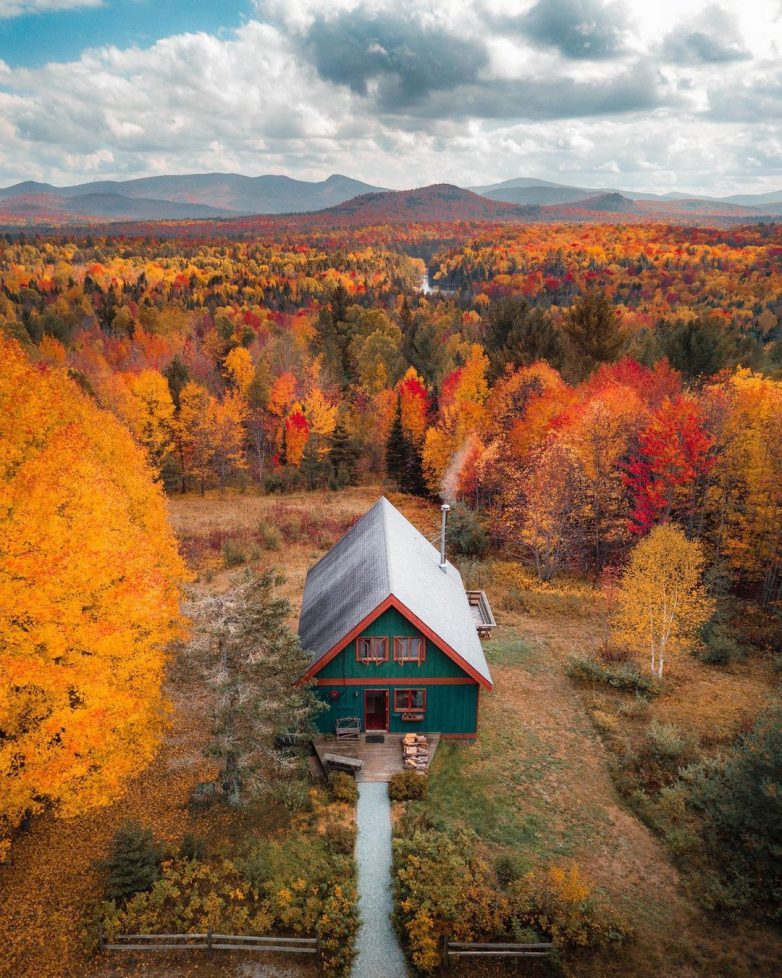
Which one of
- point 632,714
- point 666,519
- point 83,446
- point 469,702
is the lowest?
point 632,714

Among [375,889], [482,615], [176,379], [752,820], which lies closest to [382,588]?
[375,889]

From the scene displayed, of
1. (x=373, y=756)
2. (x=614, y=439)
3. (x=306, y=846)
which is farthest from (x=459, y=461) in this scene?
(x=306, y=846)

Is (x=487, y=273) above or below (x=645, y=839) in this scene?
above

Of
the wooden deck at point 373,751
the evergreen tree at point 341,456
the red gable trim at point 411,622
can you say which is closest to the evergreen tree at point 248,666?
the red gable trim at point 411,622

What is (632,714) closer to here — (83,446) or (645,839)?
(645,839)

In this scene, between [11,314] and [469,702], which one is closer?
[469,702]

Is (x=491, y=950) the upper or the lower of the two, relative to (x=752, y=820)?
lower

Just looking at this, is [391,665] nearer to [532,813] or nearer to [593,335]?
[532,813]

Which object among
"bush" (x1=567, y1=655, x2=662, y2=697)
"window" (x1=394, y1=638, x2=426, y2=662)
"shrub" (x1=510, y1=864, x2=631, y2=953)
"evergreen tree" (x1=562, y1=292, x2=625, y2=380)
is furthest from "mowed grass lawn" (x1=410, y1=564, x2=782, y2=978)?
"evergreen tree" (x1=562, y1=292, x2=625, y2=380)
